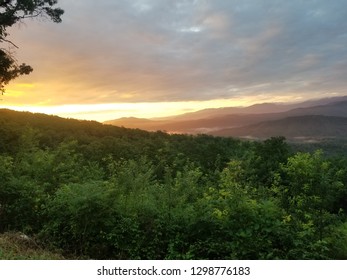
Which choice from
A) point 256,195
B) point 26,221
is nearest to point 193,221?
point 256,195

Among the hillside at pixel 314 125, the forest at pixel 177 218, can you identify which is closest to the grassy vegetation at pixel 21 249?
the forest at pixel 177 218

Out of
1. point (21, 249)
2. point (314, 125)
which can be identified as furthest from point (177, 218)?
point (314, 125)

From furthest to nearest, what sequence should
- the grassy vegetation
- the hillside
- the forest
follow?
the hillside < the forest < the grassy vegetation

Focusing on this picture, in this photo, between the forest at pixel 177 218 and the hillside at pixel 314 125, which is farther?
the hillside at pixel 314 125

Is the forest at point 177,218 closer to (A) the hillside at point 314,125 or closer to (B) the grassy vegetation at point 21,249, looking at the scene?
(B) the grassy vegetation at point 21,249

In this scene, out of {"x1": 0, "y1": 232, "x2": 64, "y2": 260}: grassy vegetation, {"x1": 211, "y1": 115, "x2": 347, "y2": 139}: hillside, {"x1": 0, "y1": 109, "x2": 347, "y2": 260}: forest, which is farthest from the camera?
{"x1": 211, "y1": 115, "x2": 347, "y2": 139}: hillside

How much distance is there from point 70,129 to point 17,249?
41360 millimetres

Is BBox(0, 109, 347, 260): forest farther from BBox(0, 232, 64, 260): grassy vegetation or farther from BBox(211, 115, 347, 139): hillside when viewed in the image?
BBox(211, 115, 347, 139): hillside

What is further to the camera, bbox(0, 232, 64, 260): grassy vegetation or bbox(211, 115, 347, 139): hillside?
bbox(211, 115, 347, 139): hillside

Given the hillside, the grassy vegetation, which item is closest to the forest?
the grassy vegetation

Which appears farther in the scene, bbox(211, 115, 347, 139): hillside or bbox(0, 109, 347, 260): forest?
bbox(211, 115, 347, 139): hillside

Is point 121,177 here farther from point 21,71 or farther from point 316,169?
point 21,71

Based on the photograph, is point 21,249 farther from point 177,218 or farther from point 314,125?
point 314,125

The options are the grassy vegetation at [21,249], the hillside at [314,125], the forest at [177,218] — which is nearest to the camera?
the grassy vegetation at [21,249]
